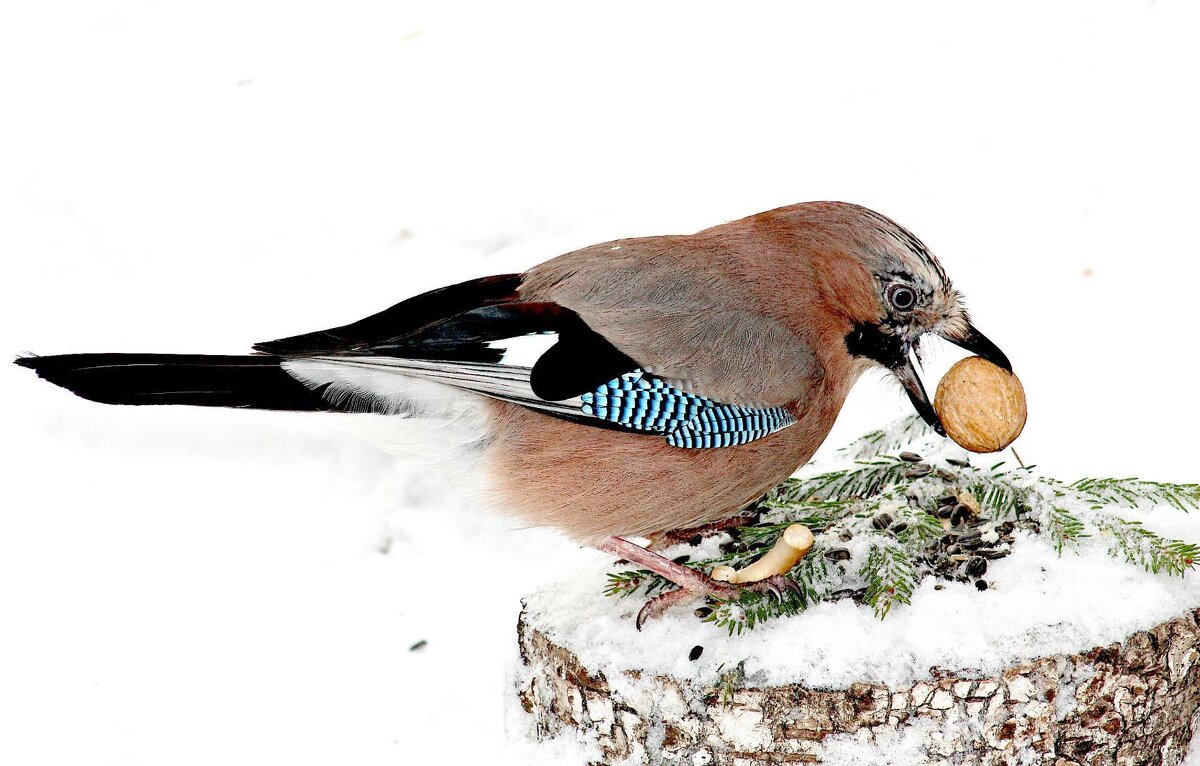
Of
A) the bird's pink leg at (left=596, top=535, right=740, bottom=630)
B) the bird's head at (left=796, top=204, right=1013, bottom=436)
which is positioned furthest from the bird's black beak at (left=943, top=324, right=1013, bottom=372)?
the bird's pink leg at (left=596, top=535, right=740, bottom=630)

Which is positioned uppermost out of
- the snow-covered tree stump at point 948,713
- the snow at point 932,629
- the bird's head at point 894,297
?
the bird's head at point 894,297

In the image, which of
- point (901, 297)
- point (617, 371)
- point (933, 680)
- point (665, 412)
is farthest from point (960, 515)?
point (617, 371)

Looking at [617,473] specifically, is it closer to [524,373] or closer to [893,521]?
[524,373]

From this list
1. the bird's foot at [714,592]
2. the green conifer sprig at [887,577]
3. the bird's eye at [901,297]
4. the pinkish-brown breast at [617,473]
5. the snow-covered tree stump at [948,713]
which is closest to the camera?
the snow-covered tree stump at [948,713]

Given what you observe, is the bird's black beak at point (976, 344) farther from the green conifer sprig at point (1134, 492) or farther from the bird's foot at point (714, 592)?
the bird's foot at point (714, 592)

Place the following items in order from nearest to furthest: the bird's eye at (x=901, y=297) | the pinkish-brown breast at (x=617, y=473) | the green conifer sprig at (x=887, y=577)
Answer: the green conifer sprig at (x=887, y=577) → the pinkish-brown breast at (x=617, y=473) → the bird's eye at (x=901, y=297)

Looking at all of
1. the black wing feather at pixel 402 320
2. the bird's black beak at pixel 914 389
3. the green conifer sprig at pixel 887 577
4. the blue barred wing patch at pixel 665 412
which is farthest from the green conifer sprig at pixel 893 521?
the black wing feather at pixel 402 320

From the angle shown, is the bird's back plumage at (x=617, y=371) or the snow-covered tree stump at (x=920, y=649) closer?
the snow-covered tree stump at (x=920, y=649)

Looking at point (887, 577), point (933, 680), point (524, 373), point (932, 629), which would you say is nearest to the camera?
point (933, 680)

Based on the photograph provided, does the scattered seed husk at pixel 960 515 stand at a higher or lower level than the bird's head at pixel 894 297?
lower
